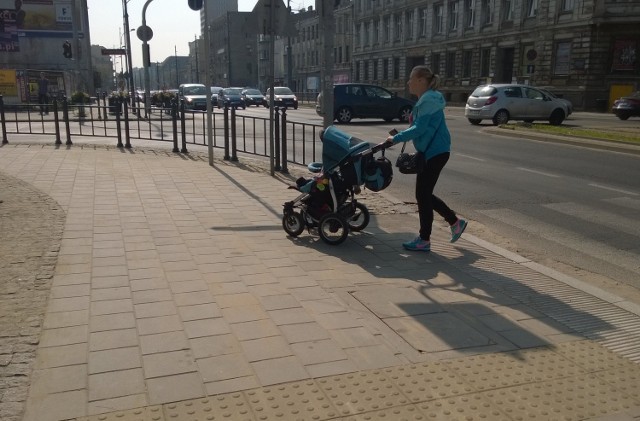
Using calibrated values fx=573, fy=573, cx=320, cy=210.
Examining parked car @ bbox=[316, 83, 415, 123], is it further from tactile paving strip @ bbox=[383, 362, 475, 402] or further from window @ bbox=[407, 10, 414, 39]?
window @ bbox=[407, 10, 414, 39]

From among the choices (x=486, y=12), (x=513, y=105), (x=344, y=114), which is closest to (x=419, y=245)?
(x=513, y=105)

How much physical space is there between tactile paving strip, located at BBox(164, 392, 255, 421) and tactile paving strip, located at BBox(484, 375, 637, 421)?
130 cm

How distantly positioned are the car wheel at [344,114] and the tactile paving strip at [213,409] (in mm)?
23563

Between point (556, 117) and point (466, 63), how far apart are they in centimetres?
3027

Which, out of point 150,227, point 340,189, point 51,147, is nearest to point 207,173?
point 150,227

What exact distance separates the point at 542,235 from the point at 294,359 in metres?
4.52

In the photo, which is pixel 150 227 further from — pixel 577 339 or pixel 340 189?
pixel 577 339

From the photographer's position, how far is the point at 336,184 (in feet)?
19.9

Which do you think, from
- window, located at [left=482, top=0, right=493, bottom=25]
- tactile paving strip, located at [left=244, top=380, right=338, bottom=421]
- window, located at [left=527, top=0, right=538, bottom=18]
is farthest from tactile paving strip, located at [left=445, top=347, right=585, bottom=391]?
window, located at [left=482, top=0, right=493, bottom=25]

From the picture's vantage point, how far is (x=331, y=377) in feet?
10.7

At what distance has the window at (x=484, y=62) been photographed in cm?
5072

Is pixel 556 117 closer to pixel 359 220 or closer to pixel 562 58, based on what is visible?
pixel 562 58

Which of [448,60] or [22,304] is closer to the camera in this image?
[22,304]

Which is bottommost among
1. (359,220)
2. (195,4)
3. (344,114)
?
(359,220)
